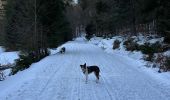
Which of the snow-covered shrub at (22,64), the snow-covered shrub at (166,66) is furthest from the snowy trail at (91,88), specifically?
the snow-covered shrub at (22,64)

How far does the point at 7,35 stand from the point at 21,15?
21.6m

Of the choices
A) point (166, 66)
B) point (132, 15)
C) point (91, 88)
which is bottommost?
point (91, 88)

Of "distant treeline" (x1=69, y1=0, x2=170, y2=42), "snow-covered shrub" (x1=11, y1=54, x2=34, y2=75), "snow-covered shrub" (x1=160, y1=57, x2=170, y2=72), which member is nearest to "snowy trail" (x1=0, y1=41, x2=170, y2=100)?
"snow-covered shrub" (x1=160, y1=57, x2=170, y2=72)

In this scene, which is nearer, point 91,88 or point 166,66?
point 91,88

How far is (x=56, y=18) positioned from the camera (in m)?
39.1

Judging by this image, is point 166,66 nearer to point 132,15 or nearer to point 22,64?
point 22,64

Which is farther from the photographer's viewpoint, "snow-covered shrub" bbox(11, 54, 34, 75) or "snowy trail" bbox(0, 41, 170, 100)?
"snow-covered shrub" bbox(11, 54, 34, 75)

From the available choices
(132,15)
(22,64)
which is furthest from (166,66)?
(132,15)

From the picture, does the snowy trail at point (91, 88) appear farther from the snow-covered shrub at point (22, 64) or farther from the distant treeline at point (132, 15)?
the distant treeline at point (132, 15)

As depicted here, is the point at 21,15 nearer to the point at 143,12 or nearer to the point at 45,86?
the point at 143,12

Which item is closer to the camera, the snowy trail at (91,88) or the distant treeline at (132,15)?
the snowy trail at (91,88)

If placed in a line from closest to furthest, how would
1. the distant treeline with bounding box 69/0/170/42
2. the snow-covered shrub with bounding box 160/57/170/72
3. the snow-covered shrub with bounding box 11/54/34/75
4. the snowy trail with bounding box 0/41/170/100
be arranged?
the snowy trail with bounding box 0/41/170/100
the snow-covered shrub with bounding box 160/57/170/72
the snow-covered shrub with bounding box 11/54/34/75
the distant treeline with bounding box 69/0/170/42

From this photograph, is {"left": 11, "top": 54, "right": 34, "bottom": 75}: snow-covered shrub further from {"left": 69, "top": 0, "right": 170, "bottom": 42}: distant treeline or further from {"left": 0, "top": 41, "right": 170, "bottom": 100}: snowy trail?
{"left": 69, "top": 0, "right": 170, "bottom": 42}: distant treeline

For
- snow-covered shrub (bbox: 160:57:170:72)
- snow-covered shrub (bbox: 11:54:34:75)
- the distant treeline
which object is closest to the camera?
snow-covered shrub (bbox: 160:57:170:72)
